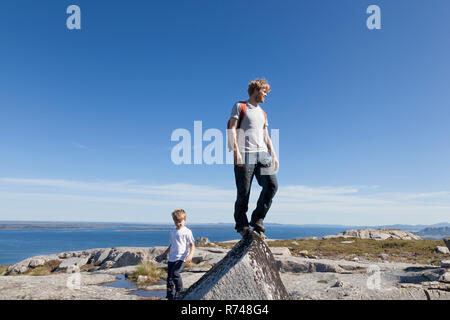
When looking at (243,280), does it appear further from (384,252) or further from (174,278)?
(384,252)

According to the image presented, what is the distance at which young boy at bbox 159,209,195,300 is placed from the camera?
17.9 ft

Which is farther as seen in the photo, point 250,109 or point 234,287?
point 250,109

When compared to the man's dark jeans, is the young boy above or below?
below

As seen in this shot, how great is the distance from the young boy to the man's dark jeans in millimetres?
1541

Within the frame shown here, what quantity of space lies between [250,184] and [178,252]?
89.5 inches

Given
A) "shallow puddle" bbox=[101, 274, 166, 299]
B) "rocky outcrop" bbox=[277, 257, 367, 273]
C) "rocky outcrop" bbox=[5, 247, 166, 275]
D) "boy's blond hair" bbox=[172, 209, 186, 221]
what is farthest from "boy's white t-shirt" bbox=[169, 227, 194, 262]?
"rocky outcrop" bbox=[5, 247, 166, 275]

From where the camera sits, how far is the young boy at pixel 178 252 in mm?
5453

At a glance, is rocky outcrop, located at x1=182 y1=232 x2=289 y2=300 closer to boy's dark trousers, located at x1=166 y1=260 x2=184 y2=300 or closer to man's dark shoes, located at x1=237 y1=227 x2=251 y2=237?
man's dark shoes, located at x1=237 y1=227 x2=251 y2=237

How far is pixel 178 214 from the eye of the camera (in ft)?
18.6

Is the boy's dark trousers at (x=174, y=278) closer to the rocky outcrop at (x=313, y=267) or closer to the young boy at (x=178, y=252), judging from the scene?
the young boy at (x=178, y=252)

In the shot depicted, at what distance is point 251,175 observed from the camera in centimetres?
443

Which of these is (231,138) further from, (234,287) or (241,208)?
(234,287)
